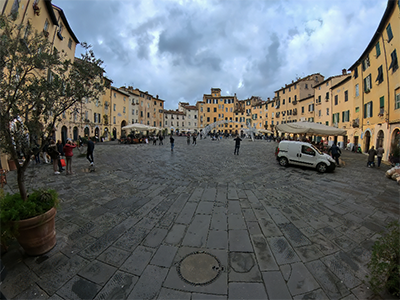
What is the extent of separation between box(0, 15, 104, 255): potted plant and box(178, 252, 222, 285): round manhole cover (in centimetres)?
229

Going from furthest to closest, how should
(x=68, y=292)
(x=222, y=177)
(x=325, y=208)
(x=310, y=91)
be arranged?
(x=310, y=91), (x=222, y=177), (x=325, y=208), (x=68, y=292)

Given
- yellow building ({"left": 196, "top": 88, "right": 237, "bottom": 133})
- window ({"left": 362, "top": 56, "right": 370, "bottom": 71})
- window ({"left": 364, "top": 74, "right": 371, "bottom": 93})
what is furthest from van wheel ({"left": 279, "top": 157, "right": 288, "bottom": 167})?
yellow building ({"left": 196, "top": 88, "right": 237, "bottom": 133})

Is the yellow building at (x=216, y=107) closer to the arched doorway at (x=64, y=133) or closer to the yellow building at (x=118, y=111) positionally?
the yellow building at (x=118, y=111)

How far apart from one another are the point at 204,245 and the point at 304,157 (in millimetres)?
9357

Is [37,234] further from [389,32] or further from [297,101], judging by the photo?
[297,101]

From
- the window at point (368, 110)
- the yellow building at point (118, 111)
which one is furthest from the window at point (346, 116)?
the yellow building at point (118, 111)

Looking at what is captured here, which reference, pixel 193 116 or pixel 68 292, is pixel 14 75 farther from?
pixel 193 116

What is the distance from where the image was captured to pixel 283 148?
37.3 ft

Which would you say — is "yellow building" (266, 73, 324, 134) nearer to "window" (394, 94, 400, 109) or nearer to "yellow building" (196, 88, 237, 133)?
"window" (394, 94, 400, 109)

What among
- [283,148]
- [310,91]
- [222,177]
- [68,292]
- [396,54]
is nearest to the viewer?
[68,292]

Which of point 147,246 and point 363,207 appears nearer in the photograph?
point 147,246

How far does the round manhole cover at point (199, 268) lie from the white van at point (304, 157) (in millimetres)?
9371

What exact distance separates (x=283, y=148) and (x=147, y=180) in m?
8.35

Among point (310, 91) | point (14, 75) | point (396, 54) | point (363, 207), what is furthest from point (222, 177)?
point (310, 91)
